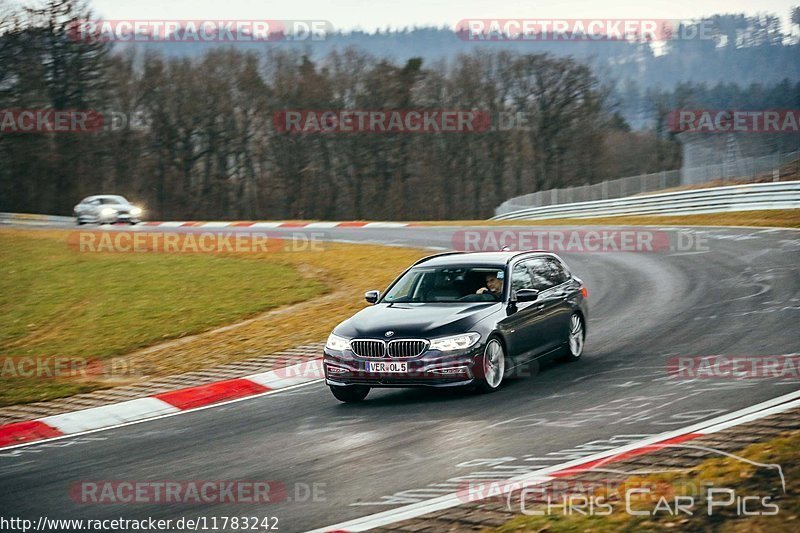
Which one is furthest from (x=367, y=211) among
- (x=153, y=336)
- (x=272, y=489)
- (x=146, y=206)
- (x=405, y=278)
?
(x=272, y=489)

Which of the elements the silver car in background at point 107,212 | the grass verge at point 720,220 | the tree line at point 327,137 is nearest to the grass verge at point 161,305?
the grass verge at point 720,220

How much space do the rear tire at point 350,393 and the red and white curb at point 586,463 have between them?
377 cm

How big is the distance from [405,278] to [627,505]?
6.65 meters

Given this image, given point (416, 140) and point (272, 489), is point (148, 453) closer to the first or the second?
point (272, 489)

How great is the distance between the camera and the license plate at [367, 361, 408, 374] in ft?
35.8

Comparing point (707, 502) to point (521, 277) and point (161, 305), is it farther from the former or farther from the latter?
point (161, 305)

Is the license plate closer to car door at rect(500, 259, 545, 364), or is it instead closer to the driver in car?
car door at rect(500, 259, 545, 364)

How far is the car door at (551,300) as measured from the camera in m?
12.5

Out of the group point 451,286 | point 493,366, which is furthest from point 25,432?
point 493,366

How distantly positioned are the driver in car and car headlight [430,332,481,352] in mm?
1199

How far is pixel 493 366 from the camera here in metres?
11.3

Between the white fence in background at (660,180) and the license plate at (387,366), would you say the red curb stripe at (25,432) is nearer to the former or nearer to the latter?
the license plate at (387,366)

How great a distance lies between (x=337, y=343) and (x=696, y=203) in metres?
28.9

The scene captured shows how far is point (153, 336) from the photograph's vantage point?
18.0m
